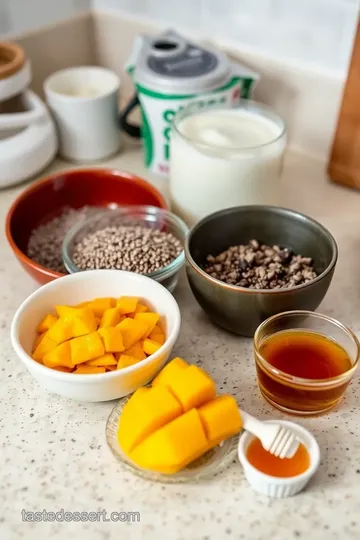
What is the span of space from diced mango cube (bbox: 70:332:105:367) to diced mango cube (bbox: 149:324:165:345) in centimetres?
7

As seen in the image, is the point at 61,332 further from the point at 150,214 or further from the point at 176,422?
the point at 150,214

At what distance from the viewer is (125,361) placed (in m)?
0.72

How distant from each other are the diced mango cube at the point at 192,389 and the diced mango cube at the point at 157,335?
91mm

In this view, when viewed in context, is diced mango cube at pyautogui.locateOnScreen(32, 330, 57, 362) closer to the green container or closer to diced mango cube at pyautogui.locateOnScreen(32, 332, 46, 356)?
diced mango cube at pyautogui.locateOnScreen(32, 332, 46, 356)

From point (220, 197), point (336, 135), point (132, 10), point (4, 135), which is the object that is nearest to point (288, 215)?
point (220, 197)

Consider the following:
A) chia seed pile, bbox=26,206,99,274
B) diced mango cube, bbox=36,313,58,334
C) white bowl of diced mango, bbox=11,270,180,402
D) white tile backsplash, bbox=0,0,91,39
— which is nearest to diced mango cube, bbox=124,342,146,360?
white bowl of diced mango, bbox=11,270,180,402

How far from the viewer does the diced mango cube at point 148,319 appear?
30.0 inches

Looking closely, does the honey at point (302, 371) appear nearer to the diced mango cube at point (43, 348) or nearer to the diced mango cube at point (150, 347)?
the diced mango cube at point (150, 347)

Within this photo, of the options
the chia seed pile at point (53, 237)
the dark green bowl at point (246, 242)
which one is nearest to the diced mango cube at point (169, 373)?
the dark green bowl at point (246, 242)

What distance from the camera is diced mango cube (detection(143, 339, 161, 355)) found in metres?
0.74

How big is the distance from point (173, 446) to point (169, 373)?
0.31 ft

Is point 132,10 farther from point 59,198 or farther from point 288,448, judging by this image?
point 288,448

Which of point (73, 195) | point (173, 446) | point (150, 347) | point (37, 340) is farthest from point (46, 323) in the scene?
point (73, 195)

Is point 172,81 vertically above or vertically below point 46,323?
above
